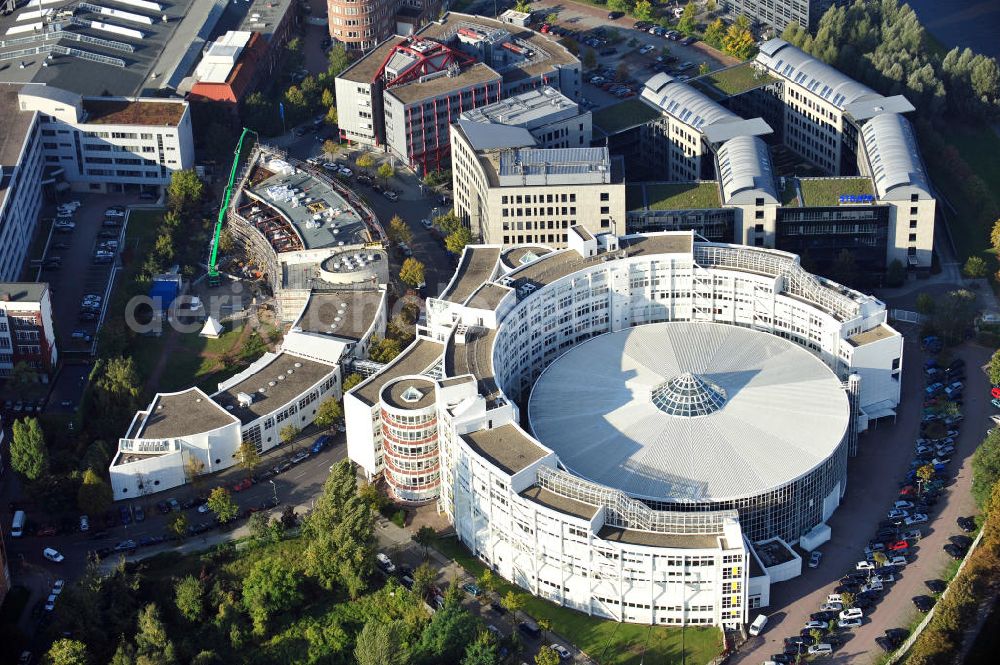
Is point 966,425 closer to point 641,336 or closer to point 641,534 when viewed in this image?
point 641,336

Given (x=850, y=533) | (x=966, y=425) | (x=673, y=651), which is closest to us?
(x=673, y=651)

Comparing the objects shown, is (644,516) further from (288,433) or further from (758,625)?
(288,433)

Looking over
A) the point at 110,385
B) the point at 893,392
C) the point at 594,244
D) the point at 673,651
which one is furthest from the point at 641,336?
the point at 110,385

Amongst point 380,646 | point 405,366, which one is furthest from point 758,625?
point 405,366

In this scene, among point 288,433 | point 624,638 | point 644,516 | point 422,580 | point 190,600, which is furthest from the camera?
point 288,433

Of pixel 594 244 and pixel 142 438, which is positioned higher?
pixel 594 244

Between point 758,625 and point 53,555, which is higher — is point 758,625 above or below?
above

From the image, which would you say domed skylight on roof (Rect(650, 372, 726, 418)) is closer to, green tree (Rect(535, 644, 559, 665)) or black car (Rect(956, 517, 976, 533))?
black car (Rect(956, 517, 976, 533))
